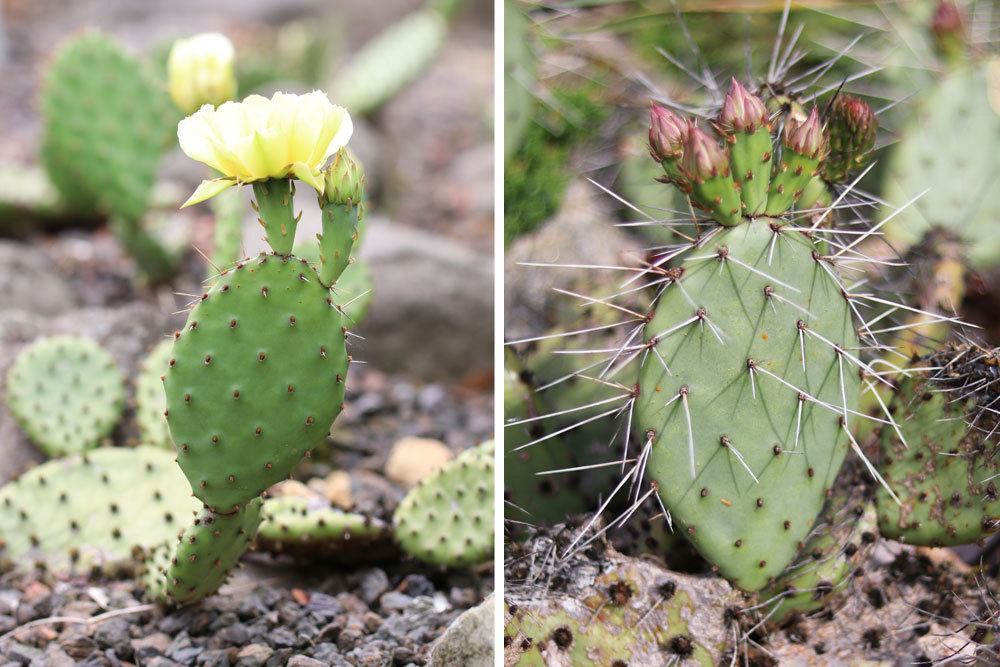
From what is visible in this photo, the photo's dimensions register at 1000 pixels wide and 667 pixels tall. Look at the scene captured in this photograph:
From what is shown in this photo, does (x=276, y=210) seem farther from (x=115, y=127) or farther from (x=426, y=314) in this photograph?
(x=115, y=127)

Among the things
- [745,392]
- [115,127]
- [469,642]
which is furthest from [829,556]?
[115,127]

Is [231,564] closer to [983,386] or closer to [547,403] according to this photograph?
[547,403]

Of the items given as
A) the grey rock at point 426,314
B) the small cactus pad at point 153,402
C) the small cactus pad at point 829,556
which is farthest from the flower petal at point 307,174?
the grey rock at point 426,314

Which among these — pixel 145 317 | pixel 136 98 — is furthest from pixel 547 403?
pixel 136 98

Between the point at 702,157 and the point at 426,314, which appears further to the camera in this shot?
the point at 426,314

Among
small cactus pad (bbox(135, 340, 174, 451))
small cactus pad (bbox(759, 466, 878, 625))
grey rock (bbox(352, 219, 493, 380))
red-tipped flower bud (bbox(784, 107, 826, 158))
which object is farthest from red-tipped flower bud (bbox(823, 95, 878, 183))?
grey rock (bbox(352, 219, 493, 380))

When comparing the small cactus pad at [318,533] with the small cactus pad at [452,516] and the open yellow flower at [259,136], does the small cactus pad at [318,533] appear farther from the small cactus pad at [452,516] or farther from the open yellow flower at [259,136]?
the open yellow flower at [259,136]
